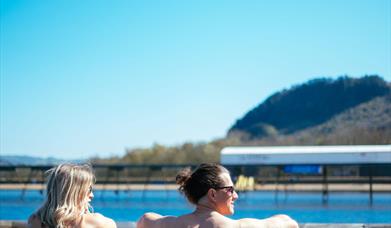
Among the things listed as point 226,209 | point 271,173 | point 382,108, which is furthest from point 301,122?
point 226,209

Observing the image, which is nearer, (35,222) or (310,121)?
(35,222)

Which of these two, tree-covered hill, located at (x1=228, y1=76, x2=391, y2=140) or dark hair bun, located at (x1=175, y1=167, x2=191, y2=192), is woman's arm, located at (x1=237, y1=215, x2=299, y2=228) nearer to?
dark hair bun, located at (x1=175, y1=167, x2=191, y2=192)

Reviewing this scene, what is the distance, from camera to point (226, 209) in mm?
3027

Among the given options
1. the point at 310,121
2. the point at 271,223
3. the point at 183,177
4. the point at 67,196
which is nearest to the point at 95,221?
the point at 67,196

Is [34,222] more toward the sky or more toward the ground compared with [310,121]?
more toward the ground

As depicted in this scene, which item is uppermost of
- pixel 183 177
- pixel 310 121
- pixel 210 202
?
pixel 310 121

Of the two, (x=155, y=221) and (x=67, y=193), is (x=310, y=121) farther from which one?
(x=67, y=193)

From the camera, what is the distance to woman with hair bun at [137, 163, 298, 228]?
9.61ft

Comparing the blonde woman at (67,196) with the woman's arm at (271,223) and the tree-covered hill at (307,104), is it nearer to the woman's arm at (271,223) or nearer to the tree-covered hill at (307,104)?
the woman's arm at (271,223)

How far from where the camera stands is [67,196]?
2.89 metres

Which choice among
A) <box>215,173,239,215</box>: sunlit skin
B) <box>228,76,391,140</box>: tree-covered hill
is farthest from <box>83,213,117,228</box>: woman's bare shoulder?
<box>228,76,391,140</box>: tree-covered hill

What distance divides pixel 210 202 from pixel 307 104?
12813 centimetres

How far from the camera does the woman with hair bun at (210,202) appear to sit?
2.93 metres

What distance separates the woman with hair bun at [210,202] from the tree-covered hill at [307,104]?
360 feet
